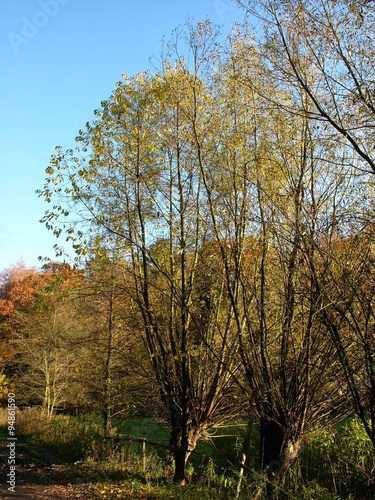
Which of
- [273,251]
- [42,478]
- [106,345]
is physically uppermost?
[273,251]

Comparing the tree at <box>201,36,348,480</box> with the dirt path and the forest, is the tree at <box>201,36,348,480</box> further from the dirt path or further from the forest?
the dirt path

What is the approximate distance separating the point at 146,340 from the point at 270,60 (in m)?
5.22

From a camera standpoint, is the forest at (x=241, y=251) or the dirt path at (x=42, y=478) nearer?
the forest at (x=241, y=251)

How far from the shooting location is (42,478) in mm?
9672

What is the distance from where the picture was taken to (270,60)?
485 centimetres

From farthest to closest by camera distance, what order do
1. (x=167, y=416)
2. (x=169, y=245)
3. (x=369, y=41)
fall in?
(x=167, y=416), (x=169, y=245), (x=369, y=41)

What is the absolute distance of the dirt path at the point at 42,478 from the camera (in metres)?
8.05

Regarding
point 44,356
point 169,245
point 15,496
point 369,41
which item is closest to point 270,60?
point 369,41

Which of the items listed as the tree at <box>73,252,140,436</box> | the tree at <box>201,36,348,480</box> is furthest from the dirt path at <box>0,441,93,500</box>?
the tree at <box>201,36,348,480</box>

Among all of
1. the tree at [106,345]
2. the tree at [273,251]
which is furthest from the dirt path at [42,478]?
the tree at [273,251]

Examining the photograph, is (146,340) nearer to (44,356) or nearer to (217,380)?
(217,380)

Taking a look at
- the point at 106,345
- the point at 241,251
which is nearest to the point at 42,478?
the point at 106,345

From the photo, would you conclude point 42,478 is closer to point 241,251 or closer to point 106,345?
point 106,345

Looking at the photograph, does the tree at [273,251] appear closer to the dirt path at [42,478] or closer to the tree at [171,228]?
the tree at [171,228]
